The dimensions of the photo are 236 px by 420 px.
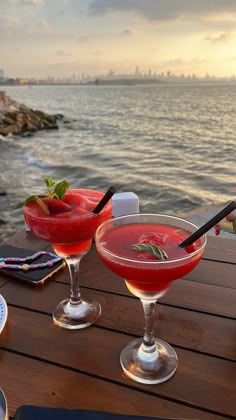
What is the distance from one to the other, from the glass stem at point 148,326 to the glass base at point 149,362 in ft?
0.05

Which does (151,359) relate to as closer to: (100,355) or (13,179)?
(100,355)

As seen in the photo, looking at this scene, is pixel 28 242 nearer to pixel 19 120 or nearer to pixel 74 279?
pixel 74 279

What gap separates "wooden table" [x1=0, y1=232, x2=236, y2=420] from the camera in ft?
3.14

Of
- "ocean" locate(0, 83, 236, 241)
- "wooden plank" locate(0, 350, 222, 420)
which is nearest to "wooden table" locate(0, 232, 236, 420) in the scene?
"wooden plank" locate(0, 350, 222, 420)

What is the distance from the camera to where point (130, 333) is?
1.21 m

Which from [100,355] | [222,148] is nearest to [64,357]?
[100,355]

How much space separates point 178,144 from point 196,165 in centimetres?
477

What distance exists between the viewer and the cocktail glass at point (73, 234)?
116 centimetres

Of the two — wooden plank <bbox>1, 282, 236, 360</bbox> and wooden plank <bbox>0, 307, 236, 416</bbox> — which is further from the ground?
wooden plank <bbox>1, 282, 236, 360</bbox>

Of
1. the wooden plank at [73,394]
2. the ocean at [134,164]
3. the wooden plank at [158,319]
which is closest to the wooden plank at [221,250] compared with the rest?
the wooden plank at [158,319]

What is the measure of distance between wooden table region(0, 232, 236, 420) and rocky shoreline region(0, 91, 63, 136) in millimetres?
17876

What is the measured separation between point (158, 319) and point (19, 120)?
20378 mm

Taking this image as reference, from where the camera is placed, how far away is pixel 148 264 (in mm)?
A: 924

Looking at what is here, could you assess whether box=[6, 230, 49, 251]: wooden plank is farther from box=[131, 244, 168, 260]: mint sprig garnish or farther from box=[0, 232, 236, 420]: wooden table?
box=[131, 244, 168, 260]: mint sprig garnish
